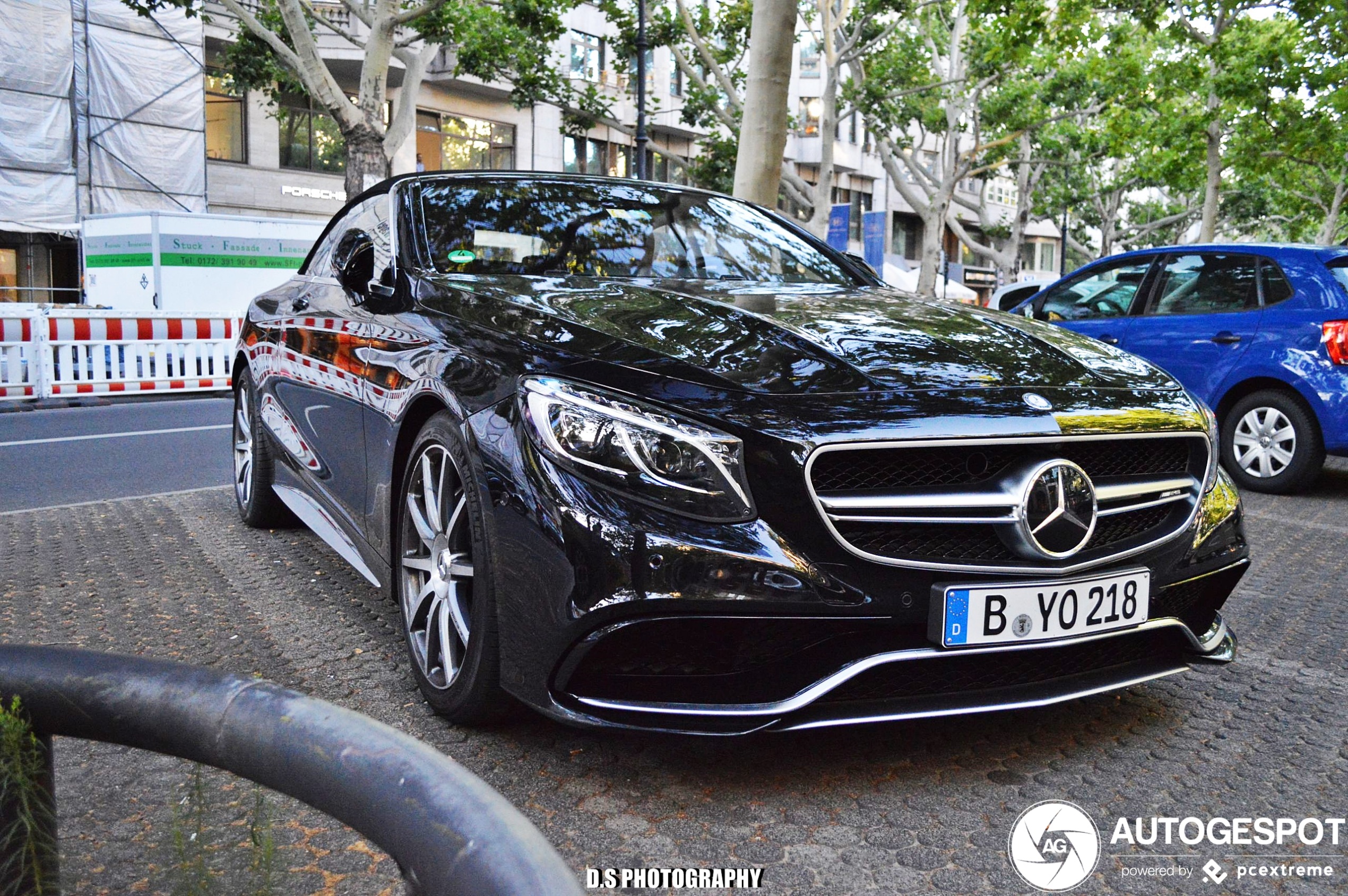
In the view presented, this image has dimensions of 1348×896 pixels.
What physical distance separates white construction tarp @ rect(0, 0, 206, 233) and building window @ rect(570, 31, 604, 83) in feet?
36.3

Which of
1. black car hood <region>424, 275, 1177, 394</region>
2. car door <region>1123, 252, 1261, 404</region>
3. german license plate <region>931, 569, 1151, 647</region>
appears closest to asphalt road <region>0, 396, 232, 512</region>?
black car hood <region>424, 275, 1177, 394</region>

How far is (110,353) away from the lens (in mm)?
14711

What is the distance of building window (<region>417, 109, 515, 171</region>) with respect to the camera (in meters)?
32.0

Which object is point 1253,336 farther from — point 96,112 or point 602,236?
point 96,112

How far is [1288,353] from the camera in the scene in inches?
310

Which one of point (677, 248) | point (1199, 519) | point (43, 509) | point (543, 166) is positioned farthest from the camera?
point (543, 166)

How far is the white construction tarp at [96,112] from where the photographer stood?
23078mm

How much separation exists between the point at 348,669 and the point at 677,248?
1772mm

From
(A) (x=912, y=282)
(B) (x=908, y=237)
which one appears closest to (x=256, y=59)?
(A) (x=912, y=282)

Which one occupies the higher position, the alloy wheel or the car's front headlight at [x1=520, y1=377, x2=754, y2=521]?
the car's front headlight at [x1=520, y1=377, x2=754, y2=521]

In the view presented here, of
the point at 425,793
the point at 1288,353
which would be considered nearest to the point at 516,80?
the point at 1288,353

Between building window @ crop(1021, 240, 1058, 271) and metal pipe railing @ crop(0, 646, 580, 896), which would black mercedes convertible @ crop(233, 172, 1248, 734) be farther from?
building window @ crop(1021, 240, 1058, 271)

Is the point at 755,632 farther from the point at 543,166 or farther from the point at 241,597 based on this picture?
the point at 543,166

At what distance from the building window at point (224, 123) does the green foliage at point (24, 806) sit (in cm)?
2877
